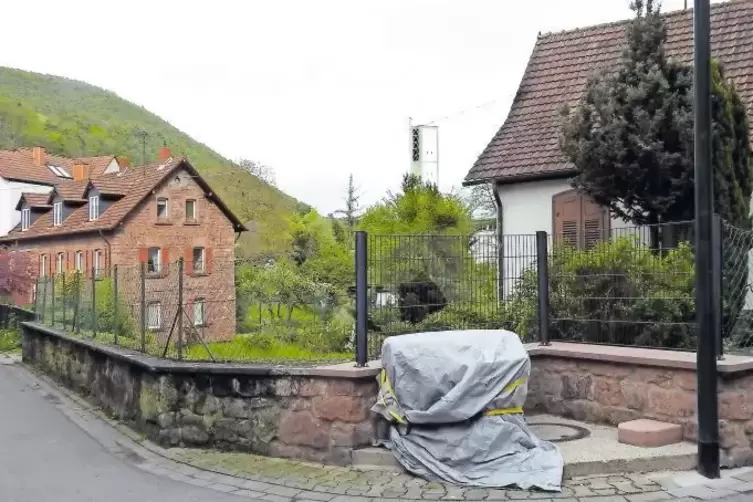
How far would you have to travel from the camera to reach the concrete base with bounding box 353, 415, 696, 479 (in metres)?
7.32

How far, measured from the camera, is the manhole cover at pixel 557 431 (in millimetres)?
8336

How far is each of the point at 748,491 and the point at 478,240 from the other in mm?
4283

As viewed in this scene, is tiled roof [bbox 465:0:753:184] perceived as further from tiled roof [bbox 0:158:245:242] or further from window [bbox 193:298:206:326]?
tiled roof [bbox 0:158:245:242]

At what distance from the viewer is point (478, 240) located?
9.87m

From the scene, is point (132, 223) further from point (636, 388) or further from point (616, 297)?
point (636, 388)

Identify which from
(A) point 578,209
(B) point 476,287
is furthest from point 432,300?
(A) point 578,209

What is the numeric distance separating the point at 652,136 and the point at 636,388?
209 inches

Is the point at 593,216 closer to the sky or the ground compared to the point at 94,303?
closer to the sky

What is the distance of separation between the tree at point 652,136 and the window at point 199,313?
22.7 ft

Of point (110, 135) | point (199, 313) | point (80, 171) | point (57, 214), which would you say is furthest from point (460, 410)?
point (110, 135)

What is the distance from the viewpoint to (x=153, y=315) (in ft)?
35.3

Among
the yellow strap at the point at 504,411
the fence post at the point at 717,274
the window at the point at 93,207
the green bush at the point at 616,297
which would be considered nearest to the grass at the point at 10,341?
the window at the point at 93,207

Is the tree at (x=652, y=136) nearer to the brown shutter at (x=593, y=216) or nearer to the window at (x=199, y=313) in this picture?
the brown shutter at (x=593, y=216)

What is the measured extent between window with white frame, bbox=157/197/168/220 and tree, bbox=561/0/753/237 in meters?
33.4
